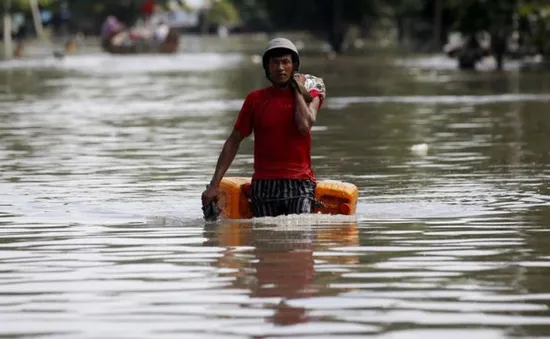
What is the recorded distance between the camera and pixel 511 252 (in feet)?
39.4

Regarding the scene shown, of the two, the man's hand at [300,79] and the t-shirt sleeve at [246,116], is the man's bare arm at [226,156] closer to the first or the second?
the t-shirt sleeve at [246,116]

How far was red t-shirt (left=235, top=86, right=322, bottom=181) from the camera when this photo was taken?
1344cm

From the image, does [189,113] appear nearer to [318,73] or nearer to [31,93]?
[31,93]

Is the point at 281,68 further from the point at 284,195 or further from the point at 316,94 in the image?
the point at 284,195

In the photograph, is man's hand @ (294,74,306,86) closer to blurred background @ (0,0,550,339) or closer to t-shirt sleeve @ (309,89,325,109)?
t-shirt sleeve @ (309,89,325,109)

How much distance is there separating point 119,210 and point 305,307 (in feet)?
20.8

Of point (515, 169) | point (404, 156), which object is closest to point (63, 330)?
point (515, 169)

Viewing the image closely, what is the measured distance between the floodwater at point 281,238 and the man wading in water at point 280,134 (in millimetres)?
227

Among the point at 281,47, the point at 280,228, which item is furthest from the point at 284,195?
the point at 281,47

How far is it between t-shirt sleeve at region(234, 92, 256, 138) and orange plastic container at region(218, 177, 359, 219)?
0.75 metres

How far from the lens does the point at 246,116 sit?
13.5 m

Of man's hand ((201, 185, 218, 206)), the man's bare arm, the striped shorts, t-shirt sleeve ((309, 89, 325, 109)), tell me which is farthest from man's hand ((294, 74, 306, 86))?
man's hand ((201, 185, 218, 206))

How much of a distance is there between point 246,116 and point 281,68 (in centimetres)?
51

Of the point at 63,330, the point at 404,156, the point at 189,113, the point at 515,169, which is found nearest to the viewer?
the point at 63,330
